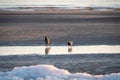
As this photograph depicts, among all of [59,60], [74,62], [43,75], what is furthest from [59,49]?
[43,75]

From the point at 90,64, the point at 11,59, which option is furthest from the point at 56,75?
the point at 11,59

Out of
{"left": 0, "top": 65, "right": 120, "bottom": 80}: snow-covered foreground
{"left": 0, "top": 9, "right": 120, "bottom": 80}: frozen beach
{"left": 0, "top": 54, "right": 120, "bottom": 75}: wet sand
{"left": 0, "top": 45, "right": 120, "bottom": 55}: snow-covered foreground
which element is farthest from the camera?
{"left": 0, "top": 45, "right": 120, "bottom": 55}: snow-covered foreground

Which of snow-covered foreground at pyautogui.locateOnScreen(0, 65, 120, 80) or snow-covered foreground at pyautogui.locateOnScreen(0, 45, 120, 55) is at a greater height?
snow-covered foreground at pyautogui.locateOnScreen(0, 45, 120, 55)

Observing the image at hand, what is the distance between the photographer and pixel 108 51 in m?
10.5

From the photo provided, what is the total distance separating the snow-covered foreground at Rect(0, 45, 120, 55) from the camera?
10.2 m

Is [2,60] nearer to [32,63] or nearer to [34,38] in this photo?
[32,63]

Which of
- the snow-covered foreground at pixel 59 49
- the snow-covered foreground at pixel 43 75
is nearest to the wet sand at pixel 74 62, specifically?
the snow-covered foreground at pixel 59 49

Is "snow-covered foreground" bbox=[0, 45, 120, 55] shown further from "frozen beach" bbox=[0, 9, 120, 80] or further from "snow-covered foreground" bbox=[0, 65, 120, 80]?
"snow-covered foreground" bbox=[0, 65, 120, 80]

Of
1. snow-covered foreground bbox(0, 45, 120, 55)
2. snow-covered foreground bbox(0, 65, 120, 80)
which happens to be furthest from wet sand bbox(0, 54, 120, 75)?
snow-covered foreground bbox(0, 65, 120, 80)

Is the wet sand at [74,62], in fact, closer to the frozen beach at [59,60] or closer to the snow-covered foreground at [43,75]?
the frozen beach at [59,60]

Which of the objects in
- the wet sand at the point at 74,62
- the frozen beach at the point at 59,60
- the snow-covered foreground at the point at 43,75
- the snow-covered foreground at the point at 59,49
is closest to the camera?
the snow-covered foreground at the point at 43,75

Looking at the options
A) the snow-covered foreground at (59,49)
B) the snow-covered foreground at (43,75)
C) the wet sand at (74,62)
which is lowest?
the snow-covered foreground at (43,75)

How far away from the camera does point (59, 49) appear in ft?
35.1

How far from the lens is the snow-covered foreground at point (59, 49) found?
10219 mm
